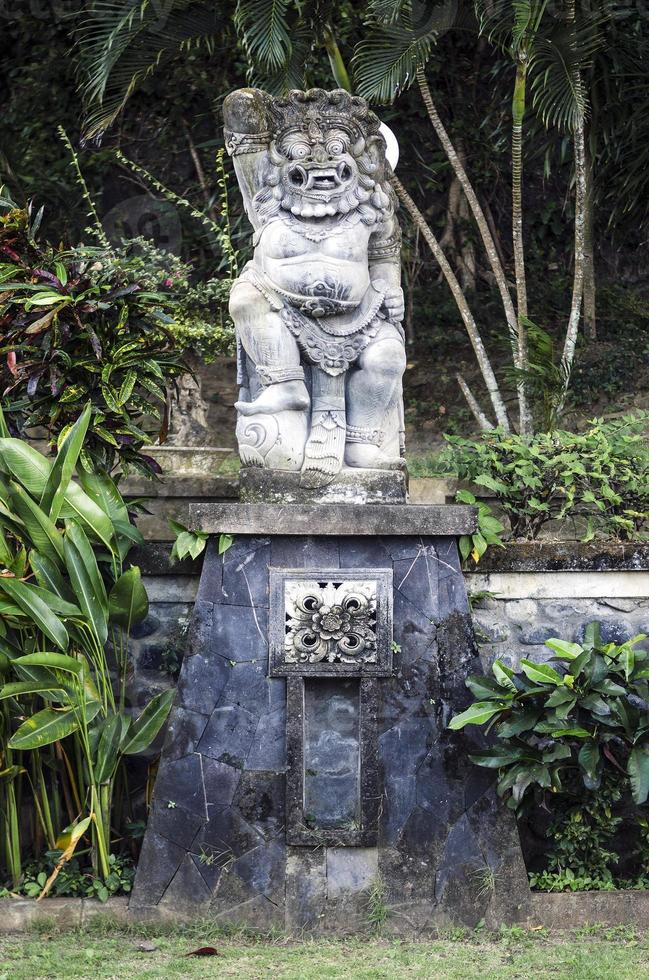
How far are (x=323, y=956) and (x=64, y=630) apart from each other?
1.63 meters

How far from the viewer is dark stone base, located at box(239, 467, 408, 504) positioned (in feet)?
17.7

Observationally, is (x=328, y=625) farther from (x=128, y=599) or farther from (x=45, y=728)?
(x=45, y=728)

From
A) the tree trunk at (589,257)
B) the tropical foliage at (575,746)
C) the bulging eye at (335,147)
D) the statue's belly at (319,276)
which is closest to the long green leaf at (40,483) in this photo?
the statue's belly at (319,276)

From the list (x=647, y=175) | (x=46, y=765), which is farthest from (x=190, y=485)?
(x=647, y=175)

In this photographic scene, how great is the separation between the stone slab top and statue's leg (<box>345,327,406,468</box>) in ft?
0.94

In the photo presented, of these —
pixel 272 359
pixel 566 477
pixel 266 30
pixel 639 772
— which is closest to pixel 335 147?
pixel 272 359

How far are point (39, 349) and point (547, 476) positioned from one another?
7.91 ft

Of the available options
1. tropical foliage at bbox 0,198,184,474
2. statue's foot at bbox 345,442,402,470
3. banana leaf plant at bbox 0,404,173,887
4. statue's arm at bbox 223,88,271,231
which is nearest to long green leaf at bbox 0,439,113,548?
banana leaf plant at bbox 0,404,173,887

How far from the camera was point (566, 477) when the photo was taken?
5.82m

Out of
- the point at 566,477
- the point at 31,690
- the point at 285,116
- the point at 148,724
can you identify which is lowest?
the point at 148,724

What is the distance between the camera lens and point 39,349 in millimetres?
5727

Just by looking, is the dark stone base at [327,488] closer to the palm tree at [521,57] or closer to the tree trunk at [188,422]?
the palm tree at [521,57]

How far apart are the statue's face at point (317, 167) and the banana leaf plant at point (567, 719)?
2.12 meters

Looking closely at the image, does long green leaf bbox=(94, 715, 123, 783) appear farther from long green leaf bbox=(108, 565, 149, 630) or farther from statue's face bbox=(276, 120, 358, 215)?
statue's face bbox=(276, 120, 358, 215)
